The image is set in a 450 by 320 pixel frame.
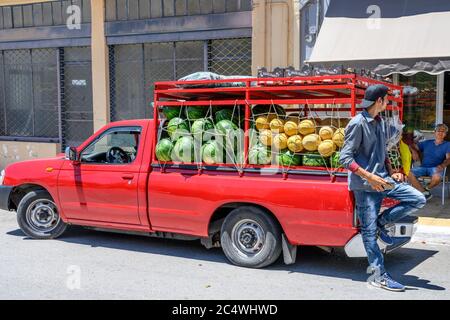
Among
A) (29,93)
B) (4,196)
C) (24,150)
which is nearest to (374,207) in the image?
(4,196)

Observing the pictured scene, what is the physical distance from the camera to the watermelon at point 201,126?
6.39 meters

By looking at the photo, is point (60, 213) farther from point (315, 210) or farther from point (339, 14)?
point (339, 14)

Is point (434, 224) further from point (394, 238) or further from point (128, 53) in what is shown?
point (128, 53)

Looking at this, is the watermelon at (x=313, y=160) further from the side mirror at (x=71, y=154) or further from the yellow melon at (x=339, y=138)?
Answer: the side mirror at (x=71, y=154)

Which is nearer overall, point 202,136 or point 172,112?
point 202,136

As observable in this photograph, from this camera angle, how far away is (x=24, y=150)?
1516cm

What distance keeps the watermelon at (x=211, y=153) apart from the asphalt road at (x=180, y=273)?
119 centimetres

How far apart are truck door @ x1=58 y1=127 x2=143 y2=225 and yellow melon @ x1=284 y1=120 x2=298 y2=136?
72.6 inches

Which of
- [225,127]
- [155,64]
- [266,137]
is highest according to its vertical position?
[155,64]

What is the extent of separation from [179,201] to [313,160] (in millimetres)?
1619

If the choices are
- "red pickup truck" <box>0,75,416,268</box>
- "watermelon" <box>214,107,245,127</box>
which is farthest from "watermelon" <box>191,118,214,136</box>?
"red pickup truck" <box>0,75,416,268</box>

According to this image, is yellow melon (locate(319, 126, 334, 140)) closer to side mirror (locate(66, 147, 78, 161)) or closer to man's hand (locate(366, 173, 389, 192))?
man's hand (locate(366, 173, 389, 192))

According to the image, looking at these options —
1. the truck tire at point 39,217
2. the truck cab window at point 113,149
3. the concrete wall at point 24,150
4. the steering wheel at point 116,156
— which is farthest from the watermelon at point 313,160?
the concrete wall at point 24,150
